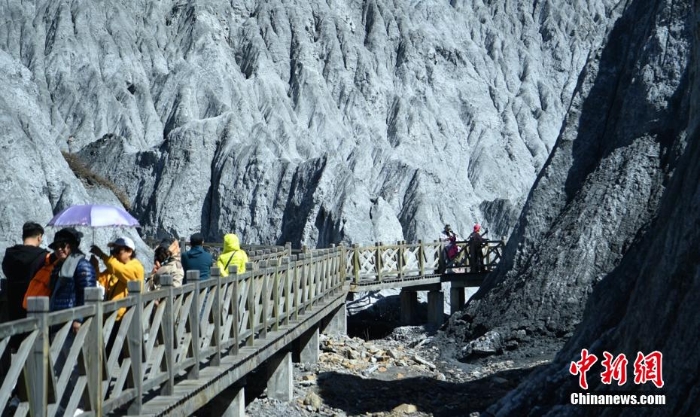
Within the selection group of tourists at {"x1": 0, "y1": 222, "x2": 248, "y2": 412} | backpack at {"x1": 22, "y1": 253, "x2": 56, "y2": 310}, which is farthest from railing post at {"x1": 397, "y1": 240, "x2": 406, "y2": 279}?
backpack at {"x1": 22, "y1": 253, "x2": 56, "y2": 310}

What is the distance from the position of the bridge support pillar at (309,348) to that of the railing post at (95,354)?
10.5m

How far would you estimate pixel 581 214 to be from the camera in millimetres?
17484

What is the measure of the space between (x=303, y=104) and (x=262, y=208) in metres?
17.5

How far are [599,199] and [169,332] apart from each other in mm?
12001

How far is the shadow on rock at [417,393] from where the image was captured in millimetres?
13469

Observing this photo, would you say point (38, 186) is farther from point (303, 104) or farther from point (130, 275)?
point (303, 104)

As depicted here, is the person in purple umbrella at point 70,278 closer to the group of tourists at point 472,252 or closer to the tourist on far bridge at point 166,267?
the tourist on far bridge at point 166,267

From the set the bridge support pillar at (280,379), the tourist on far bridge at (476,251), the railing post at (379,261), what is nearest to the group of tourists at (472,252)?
the tourist on far bridge at (476,251)

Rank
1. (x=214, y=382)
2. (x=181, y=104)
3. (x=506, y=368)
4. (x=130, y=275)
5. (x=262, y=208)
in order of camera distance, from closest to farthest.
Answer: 1. (x=130, y=275)
2. (x=214, y=382)
3. (x=506, y=368)
4. (x=262, y=208)
5. (x=181, y=104)

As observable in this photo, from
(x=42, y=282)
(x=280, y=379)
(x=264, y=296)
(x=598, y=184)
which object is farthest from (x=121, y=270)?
(x=598, y=184)

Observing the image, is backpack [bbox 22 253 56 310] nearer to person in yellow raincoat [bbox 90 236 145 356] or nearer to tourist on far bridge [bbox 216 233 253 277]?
person in yellow raincoat [bbox 90 236 145 356]

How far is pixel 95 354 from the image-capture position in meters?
5.96

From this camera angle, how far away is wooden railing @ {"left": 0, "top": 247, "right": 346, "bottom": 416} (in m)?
5.20

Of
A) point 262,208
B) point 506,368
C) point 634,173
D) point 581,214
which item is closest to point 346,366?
point 506,368
